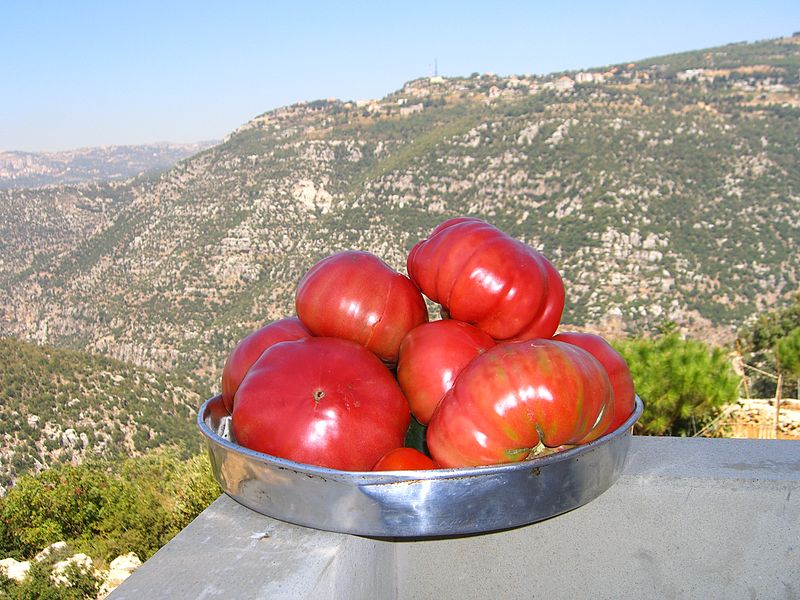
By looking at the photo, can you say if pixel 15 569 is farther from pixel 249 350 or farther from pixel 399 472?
pixel 399 472

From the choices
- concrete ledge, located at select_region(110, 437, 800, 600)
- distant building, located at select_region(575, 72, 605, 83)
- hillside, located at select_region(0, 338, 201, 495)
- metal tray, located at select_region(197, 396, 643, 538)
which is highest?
distant building, located at select_region(575, 72, 605, 83)

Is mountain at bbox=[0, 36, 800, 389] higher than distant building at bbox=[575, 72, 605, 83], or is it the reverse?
distant building at bbox=[575, 72, 605, 83]

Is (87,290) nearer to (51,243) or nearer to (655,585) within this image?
(51,243)

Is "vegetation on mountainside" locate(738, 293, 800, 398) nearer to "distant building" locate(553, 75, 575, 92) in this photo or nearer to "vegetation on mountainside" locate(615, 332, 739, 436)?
"vegetation on mountainside" locate(615, 332, 739, 436)

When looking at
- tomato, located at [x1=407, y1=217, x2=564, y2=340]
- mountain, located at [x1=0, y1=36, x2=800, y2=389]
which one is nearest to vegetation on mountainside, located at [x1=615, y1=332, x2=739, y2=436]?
tomato, located at [x1=407, y1=217, x2=564, y2=340]

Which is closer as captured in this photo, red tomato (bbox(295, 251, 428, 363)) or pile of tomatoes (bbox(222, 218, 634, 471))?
pile of tomatoes (bbox(222, 218, 634, 471))

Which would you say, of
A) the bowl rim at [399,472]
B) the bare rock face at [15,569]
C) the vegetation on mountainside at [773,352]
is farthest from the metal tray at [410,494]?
the bare rock face at [15,569]
